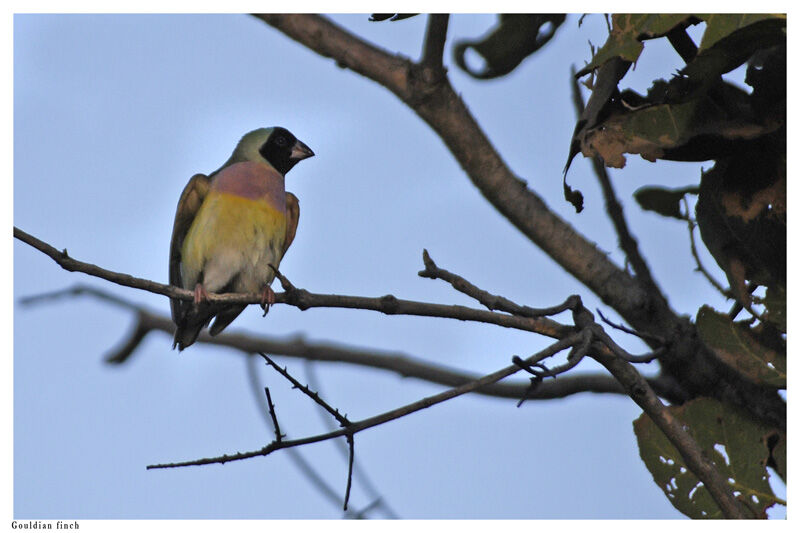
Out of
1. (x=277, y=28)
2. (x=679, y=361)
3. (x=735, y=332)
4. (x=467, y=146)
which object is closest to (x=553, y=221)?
(x=467, y=146)

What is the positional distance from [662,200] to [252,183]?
2.11 meters

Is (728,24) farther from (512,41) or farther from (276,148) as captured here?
(276,148)

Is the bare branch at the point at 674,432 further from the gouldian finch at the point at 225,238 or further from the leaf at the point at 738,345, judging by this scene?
the gouldian finch at the point at 225,238

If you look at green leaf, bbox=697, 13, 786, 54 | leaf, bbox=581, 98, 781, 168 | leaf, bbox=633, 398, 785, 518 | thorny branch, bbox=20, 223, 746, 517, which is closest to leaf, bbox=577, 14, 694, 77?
green leaf, bbox=697, 13, 786, 54

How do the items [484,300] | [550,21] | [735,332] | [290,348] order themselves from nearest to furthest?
1. [484,300]
2. [735,332]
3. [550,21]
4. [290,348]

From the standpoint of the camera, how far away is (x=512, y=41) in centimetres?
450

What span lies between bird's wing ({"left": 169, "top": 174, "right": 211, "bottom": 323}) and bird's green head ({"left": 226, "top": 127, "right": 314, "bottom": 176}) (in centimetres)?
61

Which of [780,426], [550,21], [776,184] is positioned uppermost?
[550,21]

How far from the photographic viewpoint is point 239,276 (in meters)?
4.97

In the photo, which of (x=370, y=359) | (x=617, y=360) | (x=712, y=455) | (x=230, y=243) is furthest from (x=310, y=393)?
(x=370, y=359)

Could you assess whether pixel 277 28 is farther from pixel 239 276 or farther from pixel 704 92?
pixel 704 92

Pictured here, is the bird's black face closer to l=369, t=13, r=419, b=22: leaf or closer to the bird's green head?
the bird's green head

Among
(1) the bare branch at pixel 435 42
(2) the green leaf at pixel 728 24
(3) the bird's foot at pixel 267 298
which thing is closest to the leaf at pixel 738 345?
(2) the green leaf at pixel 728 24

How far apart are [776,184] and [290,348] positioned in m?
3.43
